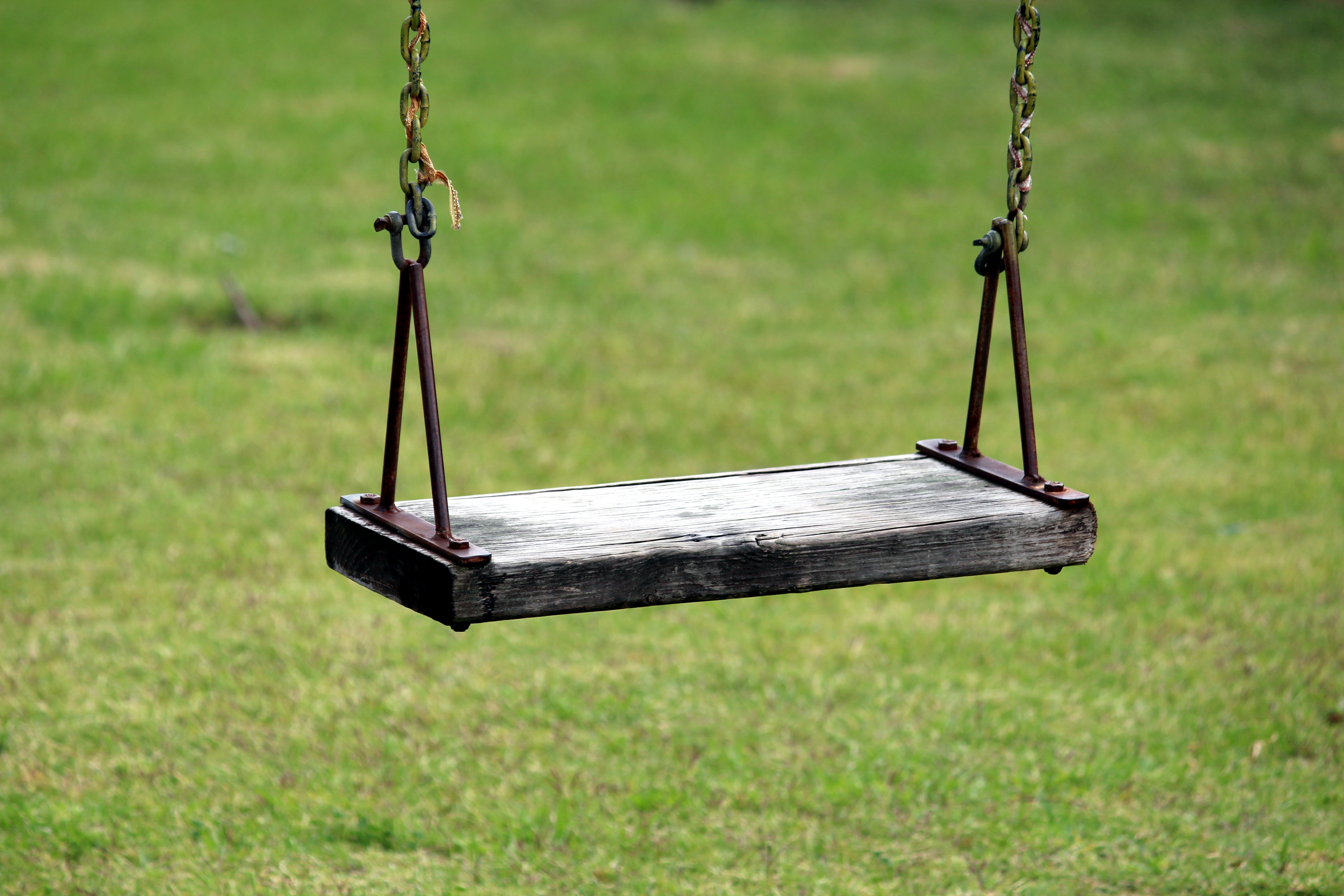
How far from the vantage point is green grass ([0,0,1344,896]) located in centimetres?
411

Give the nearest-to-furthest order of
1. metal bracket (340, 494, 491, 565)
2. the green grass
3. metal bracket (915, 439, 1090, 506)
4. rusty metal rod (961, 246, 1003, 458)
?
1. metal bracket (340, 494, 491, 565)
2. metal bracket (915, 439, 1090, 506)
3. rusty metal rod (961, 246, 1003, 458)
4. the green grass

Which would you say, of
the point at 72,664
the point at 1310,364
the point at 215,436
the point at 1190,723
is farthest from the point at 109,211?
the point at 1190,723

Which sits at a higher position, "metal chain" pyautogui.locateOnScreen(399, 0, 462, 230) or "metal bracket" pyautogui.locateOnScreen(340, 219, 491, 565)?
"metal chain" pyautogui.locateOnScreen(399, 0, 462, 230)

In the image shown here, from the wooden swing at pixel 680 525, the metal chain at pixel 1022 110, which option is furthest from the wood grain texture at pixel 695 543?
the metal chain at pixel 1022 110

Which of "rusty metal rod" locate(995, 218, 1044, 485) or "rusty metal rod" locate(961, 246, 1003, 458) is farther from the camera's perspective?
"rusty metal rod" locate(961, 246, 1003, 458)

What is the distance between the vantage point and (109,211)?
1119cm

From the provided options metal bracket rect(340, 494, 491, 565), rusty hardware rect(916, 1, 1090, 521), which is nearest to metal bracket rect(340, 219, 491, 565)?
metal bracket rect(340, 494, 491, 565)

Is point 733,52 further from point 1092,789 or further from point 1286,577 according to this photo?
point 1092,789

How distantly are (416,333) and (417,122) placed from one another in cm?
43

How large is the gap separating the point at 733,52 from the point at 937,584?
446 inches

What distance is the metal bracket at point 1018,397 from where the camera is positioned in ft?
9.38

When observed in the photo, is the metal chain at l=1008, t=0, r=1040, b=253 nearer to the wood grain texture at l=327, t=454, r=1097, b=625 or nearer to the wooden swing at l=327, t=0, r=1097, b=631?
the wooden swing at l=327, t=0, r=1097, b=631

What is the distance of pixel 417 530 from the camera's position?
259 centimetres

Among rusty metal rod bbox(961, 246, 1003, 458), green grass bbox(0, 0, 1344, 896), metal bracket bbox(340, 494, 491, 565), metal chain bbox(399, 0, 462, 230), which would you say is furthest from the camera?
green grass bbox(0, 0, 1344, 896)
